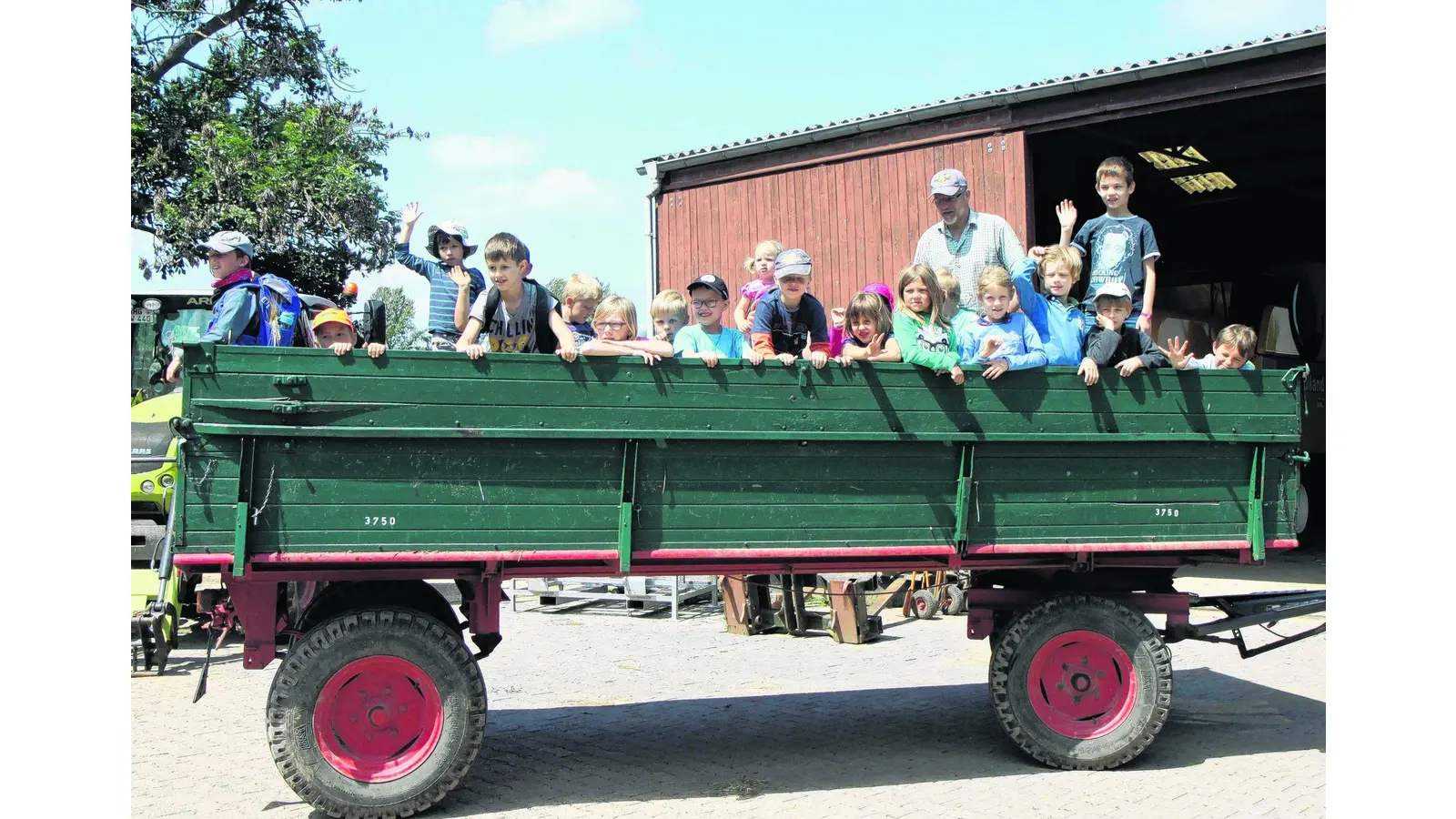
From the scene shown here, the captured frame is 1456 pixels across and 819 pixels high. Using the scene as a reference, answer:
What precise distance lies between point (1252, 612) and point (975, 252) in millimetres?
2492

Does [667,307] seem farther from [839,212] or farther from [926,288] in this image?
[839,212]

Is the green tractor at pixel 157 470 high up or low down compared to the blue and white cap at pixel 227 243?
down

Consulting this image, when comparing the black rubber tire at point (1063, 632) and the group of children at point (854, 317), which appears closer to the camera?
the group of children at point (854, 317)

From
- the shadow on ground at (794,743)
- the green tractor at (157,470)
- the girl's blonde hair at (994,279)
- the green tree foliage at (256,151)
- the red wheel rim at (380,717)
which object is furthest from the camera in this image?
the green tree foliage at (256,151)

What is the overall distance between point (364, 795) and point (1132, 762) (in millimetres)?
3679

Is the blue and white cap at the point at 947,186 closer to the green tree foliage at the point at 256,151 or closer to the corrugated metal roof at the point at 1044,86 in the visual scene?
the corrugated metal roof at the point at 1044,86

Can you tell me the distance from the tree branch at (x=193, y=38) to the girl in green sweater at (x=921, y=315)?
18.1 metres

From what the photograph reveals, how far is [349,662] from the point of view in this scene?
4805 mm

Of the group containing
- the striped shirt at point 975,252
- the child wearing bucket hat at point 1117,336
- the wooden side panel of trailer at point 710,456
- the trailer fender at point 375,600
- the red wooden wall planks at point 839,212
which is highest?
the red wooden wall planks at point 839,212

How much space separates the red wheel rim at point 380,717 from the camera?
15.8ft

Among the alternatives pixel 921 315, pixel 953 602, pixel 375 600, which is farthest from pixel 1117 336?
A: pixel 953 602

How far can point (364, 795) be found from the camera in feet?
15.6

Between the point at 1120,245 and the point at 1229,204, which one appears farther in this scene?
the point at 1229,204

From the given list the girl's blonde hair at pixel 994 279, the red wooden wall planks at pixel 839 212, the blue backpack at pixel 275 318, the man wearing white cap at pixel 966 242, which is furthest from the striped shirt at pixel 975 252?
the red wooden wall planks at pixel 839 212
